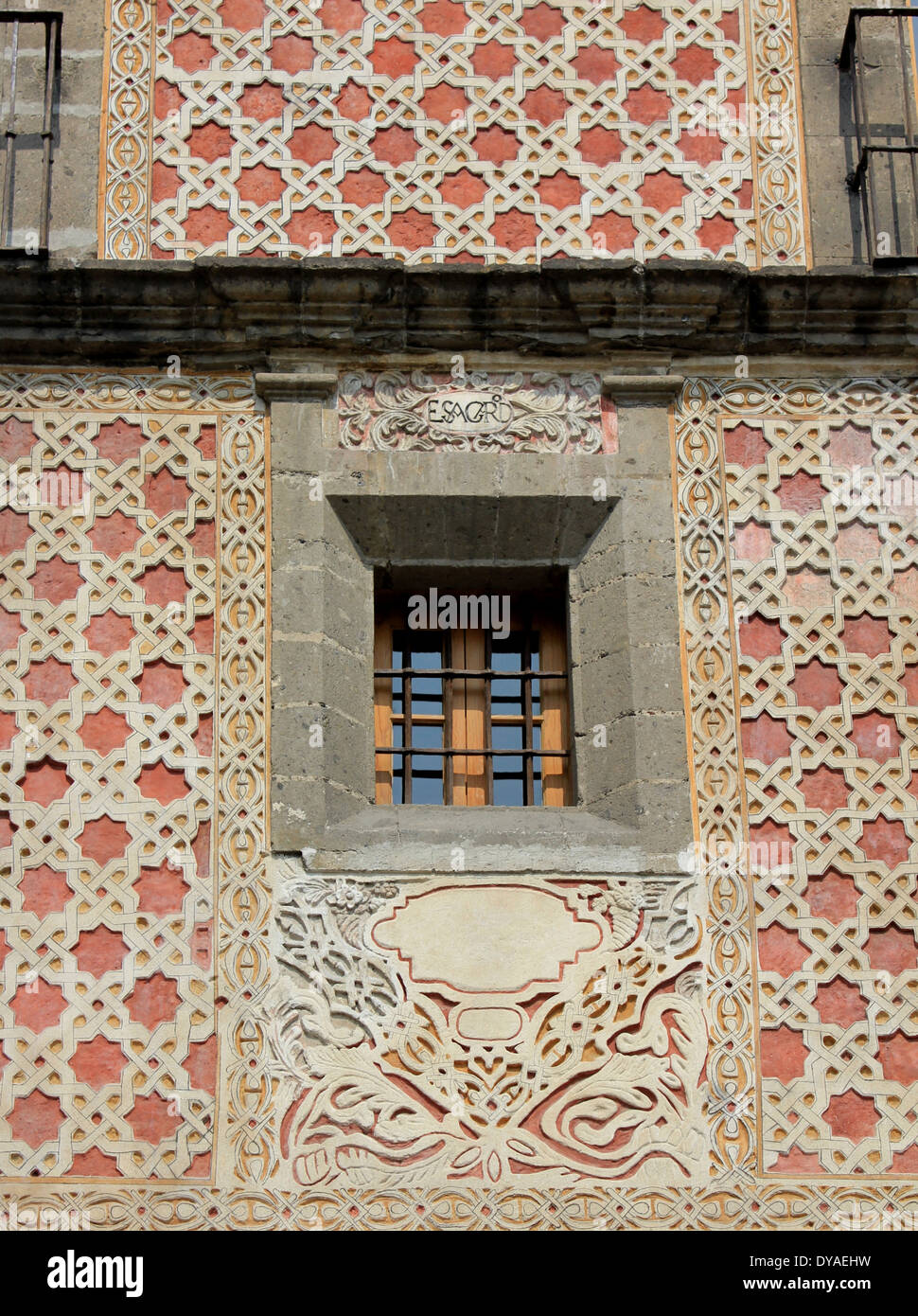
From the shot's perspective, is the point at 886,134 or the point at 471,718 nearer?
the point at 471,718

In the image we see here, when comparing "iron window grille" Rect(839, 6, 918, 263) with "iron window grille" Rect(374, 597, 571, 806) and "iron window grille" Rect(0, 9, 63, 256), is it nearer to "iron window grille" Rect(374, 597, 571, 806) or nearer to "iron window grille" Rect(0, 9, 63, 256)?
"iron window grille" Rect(374, 597, 571, 806)

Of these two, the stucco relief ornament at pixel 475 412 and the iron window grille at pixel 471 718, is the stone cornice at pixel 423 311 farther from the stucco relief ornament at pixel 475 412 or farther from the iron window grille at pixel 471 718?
the iron window grille at pixel 471 718

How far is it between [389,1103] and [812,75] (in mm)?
5058

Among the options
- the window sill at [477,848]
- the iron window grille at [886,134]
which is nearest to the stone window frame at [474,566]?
the window sill at [477,848]

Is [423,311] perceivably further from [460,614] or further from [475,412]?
[460,614]

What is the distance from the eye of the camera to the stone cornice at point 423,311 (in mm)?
9742

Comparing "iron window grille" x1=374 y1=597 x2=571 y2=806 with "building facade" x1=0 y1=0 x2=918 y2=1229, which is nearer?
"building facade" x1=0 y1=0 x2=918 y2=1229

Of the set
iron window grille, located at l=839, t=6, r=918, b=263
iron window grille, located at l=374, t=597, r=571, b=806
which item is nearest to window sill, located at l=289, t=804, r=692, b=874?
iron window grille, located at l=374, t=597, r=571, b=806

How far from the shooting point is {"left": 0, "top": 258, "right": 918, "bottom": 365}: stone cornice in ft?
32.0

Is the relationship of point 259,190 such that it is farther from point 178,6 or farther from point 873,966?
point 873,966

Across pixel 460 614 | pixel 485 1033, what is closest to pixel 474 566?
pixel 460 614

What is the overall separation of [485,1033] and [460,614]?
76.5 inches

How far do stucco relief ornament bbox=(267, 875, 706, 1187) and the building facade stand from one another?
0.02m

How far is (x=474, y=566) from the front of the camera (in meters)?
9.86
